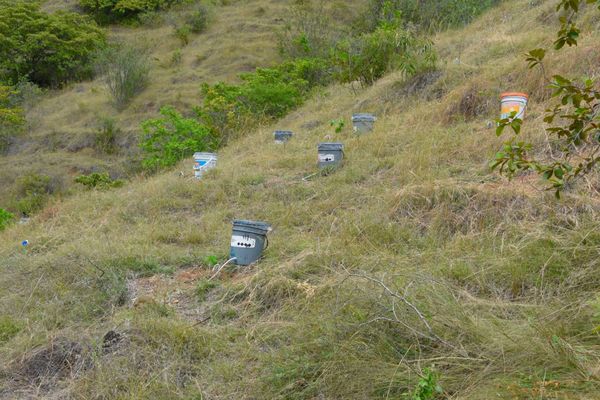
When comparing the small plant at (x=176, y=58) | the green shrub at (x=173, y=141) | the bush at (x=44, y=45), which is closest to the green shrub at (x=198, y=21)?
the small plant at (x=176, y=58)

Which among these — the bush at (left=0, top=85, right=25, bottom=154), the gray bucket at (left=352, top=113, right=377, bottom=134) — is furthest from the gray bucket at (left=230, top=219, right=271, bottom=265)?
the bush at (left=0, top=85, right=25, bottom=154)

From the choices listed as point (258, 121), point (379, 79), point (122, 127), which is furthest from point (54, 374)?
point (122, 127)

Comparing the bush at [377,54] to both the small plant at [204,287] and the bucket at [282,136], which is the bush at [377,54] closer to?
the bucket at [282,136]

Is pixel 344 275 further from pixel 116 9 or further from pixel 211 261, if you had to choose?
pixel 116 9

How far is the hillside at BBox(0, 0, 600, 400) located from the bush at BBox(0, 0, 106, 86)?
12.8 m

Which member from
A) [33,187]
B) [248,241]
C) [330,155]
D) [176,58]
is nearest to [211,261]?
[248,241]

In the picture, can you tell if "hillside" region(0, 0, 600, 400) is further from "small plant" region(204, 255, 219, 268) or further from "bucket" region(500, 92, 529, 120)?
"bucket" region(500, 92, 529, 120)

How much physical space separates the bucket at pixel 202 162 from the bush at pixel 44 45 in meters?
13.0

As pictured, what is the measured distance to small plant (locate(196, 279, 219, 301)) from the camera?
11.6 feet

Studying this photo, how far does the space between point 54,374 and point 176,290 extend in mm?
940

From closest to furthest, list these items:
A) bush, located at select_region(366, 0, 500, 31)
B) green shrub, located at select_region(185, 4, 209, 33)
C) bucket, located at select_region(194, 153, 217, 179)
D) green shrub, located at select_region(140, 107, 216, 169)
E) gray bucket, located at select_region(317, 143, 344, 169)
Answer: gray bucket, located at select_region(317, 143, 344, 169)
bucket, located at select_region(194, 153, 217, 179)
green shrub, located at select_region(140, 107, 216, 169)
bush, located at select_region(366, 0, 500, 31)
green shrub, located at select_region(185, 4, 209, 33)

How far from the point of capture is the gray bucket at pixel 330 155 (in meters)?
5.70

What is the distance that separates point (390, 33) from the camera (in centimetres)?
856

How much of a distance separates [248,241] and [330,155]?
79.9 inches
